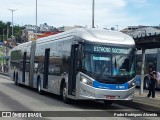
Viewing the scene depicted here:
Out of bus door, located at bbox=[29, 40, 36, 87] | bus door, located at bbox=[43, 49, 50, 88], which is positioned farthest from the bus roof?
bus door, located at bbox=[29, 40, 36, 87]

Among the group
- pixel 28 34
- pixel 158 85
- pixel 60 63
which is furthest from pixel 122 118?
pixel 28 34

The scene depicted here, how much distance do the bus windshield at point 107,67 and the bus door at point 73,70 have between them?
2.88ft

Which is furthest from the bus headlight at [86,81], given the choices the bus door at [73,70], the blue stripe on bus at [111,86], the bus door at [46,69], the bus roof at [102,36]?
the bus door at [46,69]

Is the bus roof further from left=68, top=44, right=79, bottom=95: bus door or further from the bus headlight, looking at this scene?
the bus headlight

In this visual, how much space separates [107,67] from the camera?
18.3 m

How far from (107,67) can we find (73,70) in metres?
1.64

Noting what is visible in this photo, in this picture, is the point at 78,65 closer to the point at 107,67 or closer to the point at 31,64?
the point at 107,67

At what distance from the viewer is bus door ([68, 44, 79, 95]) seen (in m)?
18.9

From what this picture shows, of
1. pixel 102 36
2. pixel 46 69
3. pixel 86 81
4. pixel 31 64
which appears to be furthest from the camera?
pixel 31 64

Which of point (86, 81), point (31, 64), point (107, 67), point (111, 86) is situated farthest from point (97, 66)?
point (31, 64)

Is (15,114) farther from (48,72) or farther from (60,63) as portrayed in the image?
(48,72)

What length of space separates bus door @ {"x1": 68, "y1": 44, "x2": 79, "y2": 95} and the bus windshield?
2.88 feet

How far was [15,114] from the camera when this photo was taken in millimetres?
15172

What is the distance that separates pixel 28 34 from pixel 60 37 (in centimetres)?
8906
